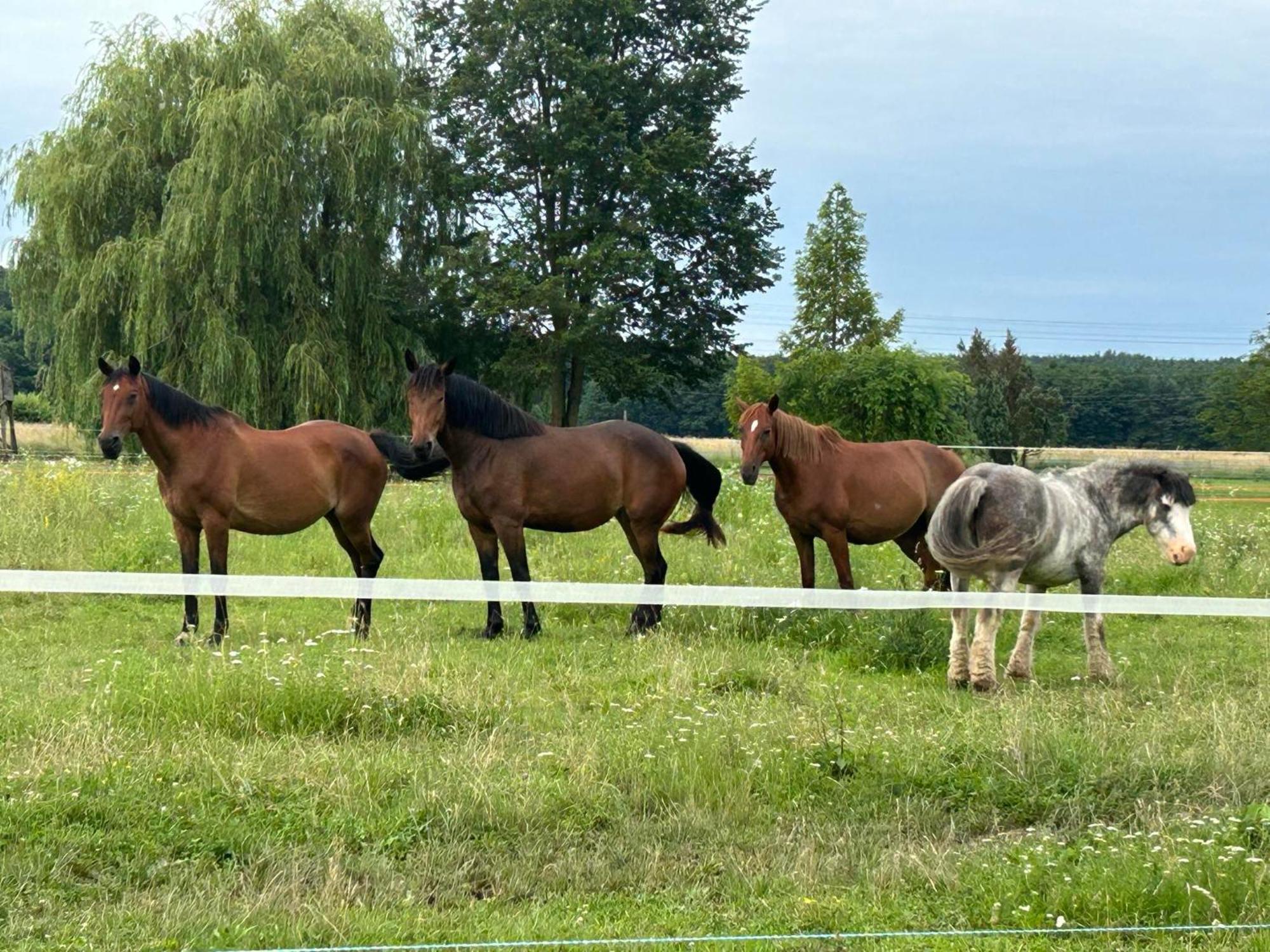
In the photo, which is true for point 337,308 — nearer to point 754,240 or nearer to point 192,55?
point 192,55

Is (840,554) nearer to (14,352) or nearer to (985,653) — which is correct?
(985,653)

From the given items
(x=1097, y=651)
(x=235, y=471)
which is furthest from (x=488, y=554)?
(x=1097, y=651)

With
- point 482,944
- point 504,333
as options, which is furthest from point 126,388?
point 504,333

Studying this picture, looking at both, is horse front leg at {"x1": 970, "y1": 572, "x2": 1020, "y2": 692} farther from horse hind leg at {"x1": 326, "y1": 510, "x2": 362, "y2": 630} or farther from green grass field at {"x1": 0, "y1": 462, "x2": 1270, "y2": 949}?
horse hind leg at {"x1": 326, "y1": 510, "x2": 362, "y2": 630}

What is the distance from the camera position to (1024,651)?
7379mm

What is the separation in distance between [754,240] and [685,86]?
4.88 meters

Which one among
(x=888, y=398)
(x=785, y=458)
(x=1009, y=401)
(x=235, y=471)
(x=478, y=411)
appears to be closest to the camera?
(x=235, y=471)

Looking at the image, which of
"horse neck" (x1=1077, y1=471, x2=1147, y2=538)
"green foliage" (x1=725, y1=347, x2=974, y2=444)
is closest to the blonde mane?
"horse neck" (x1=1077, y1=471, x2=1147, y2=538)

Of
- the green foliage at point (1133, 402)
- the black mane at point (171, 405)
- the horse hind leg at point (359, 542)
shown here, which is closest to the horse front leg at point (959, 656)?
the horse hind leg at point (359, 542)

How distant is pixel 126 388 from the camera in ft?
28.8

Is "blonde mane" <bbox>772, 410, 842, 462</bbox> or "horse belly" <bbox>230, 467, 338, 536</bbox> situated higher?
"blonde mane" <bbox>772, 410, 842, 462</bbox>

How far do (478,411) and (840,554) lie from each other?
10.5 feet

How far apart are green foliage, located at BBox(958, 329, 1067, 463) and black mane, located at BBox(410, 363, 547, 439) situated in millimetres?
45566

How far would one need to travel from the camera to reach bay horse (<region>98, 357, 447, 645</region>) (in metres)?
8.82
